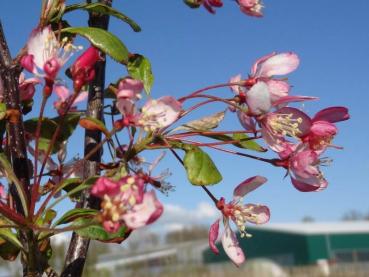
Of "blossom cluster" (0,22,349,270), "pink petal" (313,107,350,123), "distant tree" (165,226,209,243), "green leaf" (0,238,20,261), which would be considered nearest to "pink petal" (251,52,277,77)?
"blossom cluster" (0,22,349,270)

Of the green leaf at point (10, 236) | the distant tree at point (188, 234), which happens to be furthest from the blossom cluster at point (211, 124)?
the distant tree at point (188, 234)

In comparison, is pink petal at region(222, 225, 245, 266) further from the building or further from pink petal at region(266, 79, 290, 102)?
the building

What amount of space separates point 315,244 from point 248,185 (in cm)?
1822

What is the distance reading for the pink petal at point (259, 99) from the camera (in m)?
0.73

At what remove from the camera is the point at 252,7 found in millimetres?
975

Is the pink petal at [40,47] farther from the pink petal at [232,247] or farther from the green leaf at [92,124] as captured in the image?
the pink petal at [232,247]

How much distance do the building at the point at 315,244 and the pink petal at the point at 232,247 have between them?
1757 centimetres

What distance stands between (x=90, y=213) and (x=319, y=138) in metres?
0.33

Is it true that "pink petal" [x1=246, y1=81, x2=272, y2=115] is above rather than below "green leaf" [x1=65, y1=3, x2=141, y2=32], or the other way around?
below

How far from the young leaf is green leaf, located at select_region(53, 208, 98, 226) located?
173mm

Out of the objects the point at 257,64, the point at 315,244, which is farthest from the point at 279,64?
the point at 315,244

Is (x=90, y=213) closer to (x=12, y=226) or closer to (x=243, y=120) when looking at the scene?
(x=12, y=226)

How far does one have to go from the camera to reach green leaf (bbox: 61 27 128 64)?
808 mm

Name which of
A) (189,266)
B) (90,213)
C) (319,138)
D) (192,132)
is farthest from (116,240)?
(189,266)
